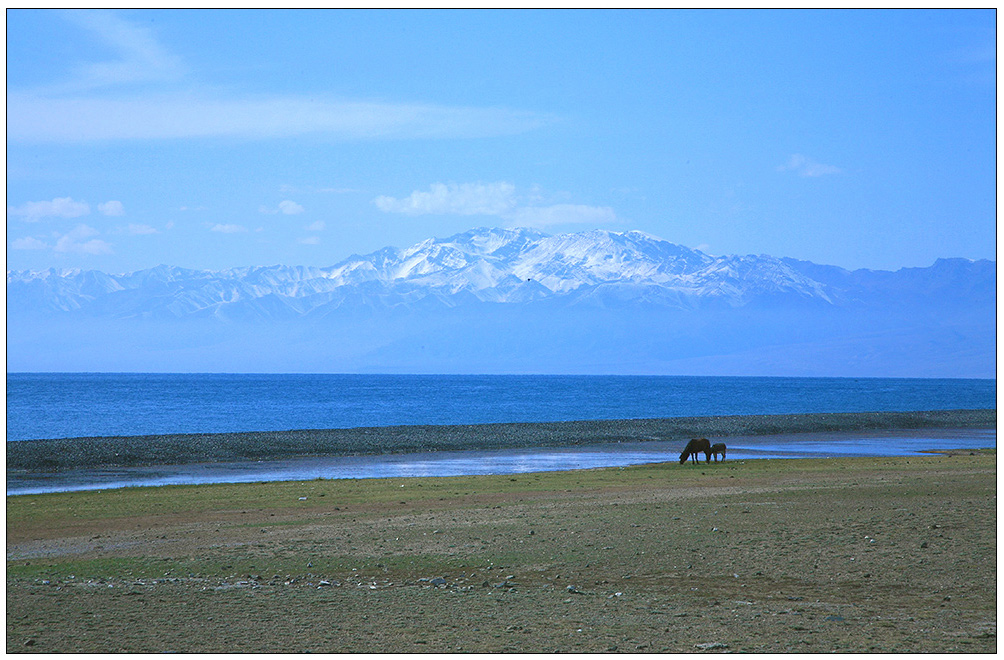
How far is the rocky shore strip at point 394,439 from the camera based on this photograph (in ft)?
146

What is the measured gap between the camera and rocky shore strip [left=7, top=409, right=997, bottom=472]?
44.4 m

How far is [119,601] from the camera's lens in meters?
11.1

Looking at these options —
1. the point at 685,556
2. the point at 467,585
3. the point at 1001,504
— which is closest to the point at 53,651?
the point at 467,585

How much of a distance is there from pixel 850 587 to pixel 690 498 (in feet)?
29.6

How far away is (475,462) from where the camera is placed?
141ft

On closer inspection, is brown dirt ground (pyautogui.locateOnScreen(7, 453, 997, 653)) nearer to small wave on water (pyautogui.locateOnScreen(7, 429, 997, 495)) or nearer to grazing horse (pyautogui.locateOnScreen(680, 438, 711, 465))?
grazing horse (pyautogui.locateOnScreen(680, 438, 711, 465))

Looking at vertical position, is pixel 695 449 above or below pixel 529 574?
below

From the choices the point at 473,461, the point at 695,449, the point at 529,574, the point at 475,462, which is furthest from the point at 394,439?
the point at 529,574

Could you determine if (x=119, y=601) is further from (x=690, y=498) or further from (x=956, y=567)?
(x=690, y=498)

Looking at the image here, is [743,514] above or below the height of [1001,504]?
below

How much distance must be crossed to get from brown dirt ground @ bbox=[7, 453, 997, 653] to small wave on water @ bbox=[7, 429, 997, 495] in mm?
13007

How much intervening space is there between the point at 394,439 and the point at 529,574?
43265 millimetres

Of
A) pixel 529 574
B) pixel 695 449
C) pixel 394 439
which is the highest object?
pixel 529 574

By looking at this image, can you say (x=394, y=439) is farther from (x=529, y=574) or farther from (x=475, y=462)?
(x=529, y=574)
